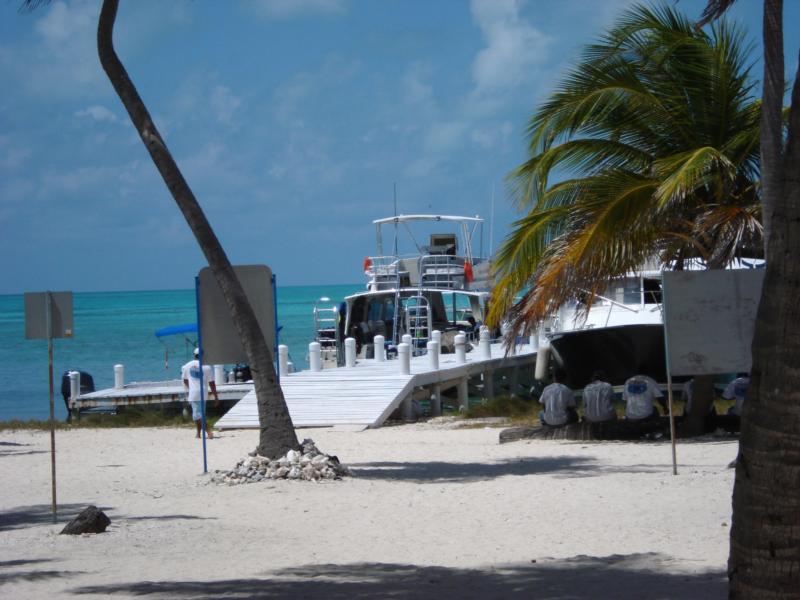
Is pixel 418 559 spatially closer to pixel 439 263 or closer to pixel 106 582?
pixel 106 582

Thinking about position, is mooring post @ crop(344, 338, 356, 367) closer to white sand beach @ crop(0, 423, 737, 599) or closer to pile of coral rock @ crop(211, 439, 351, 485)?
white sand beach @ crop(0, 423, 737, 599)

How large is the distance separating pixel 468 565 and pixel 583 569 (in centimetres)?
82

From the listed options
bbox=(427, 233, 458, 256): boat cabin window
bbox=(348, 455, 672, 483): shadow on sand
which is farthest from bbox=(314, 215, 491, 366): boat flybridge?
bbox=(348, 455, 672, 483): shadow on sand

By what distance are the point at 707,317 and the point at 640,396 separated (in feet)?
13.1

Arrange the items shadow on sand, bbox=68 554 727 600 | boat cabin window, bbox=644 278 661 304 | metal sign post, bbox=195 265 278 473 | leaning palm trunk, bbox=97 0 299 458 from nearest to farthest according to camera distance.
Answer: shadow on sand, bbox=68 554 727 600
leaning palm trunk, bbox=97 0 299 458
metal sign post, bbox=195 265 278 473
boat cabin window, bbox=644 278 661 304

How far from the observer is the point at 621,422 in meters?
15.0

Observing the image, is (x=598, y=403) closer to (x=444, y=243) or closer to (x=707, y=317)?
(x=707, y=317)

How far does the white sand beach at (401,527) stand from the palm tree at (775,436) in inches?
81.4

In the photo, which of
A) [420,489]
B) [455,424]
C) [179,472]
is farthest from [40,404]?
[420,489]

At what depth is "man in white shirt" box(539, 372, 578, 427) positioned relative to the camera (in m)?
15.2

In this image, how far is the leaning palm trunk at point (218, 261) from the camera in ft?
40.6

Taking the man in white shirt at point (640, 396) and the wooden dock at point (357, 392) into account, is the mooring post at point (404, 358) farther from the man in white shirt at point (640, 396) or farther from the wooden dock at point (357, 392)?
the man in white shirt at point (640, 396)

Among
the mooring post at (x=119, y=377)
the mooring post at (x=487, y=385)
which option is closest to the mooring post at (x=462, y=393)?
the mooring post at (x=487, y=385)

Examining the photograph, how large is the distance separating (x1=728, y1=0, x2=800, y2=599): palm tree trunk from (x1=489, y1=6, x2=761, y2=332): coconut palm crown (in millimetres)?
9582
